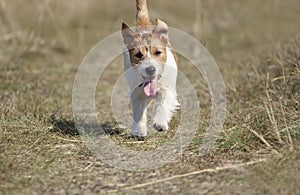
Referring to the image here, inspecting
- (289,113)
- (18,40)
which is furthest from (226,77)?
(18,40)

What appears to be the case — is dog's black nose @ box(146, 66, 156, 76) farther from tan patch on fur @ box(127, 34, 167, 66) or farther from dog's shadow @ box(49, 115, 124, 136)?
dog's shadow @ box(49, 115, 124, 136)

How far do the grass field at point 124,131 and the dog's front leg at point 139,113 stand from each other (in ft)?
0.41

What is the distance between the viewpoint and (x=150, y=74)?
525 centimetres

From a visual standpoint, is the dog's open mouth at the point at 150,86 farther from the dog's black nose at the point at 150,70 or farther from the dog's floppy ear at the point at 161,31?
the dog's floppy ear at the point at 161,31

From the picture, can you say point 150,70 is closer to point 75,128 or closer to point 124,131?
point 124,131

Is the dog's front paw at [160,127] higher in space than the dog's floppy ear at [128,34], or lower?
lower

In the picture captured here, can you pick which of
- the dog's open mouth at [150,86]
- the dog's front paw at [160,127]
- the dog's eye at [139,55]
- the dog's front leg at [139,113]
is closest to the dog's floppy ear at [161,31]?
the dog's eye at [139,55]

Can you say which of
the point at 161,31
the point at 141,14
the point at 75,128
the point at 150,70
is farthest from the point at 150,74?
the point at 141,14

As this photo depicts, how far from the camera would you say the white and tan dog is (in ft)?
17.4

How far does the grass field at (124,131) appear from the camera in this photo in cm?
413

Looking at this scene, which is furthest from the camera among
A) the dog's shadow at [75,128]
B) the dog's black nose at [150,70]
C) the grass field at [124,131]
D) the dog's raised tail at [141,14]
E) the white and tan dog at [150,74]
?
the dog's raised tail at [141,14]

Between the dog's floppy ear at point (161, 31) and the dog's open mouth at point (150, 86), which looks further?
the dog's floppy ear at point (161, 31)

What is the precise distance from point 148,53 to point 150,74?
0.67 ft

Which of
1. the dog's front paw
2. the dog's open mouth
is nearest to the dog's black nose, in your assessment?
the dog's open mouth
